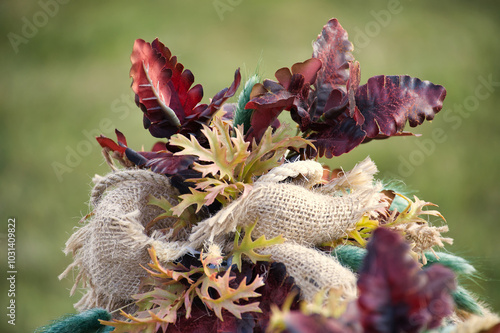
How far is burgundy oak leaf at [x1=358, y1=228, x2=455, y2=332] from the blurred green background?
126 cm

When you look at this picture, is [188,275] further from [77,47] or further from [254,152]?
[77,47]

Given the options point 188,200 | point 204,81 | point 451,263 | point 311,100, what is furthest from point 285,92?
point 204,81

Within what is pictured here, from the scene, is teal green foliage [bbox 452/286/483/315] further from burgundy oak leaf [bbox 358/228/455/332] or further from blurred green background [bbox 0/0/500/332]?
blurred green background [bbox 0/0/500/332]

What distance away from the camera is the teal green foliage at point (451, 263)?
0.49 meters

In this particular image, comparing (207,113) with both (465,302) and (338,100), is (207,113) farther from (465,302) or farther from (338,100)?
(465,302)

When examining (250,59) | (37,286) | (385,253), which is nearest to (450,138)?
(250,59)

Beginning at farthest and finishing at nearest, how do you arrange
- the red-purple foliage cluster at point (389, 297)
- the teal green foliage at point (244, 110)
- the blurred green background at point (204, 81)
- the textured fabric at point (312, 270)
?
the blurred green background at point (204, 81)
the teal green foliage at point (244, 110)
the textured fabric at point (312, 270)
the red-purple foliage cluster at point (389, 297)

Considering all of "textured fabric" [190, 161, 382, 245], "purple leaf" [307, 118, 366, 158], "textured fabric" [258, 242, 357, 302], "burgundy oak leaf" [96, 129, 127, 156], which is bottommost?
"textured fabric" [258, 242, 357, 302]

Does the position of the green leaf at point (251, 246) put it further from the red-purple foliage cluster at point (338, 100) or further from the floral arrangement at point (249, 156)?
the red-purple foliage cluster at point (338, 100)

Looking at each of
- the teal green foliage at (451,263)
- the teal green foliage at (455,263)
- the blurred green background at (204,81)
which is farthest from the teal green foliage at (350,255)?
the blurred green background at (204,81)

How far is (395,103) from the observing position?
0.52 m

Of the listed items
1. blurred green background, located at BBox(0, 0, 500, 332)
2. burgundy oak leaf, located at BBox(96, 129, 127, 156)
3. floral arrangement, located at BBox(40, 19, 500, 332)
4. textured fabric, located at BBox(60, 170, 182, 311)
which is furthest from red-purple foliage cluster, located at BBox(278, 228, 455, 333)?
blurred green background, located at BBox(0, 0, 500, 332)

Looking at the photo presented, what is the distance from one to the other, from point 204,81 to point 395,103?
1.05 metres

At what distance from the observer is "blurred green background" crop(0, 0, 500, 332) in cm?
143
